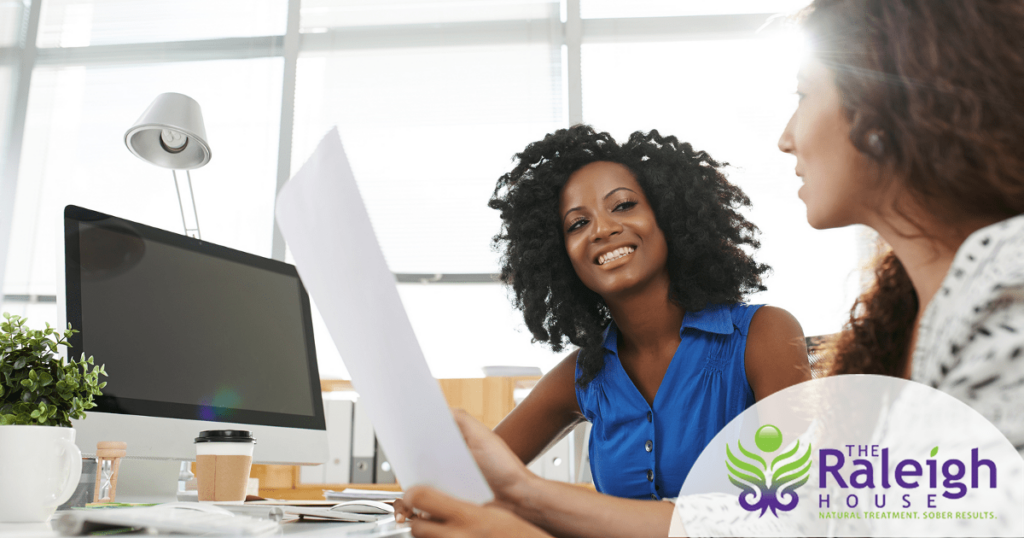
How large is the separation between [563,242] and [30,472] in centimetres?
103

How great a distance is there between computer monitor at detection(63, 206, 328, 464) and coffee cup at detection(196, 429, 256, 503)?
12cm

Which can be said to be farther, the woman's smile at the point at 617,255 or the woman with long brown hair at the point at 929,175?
the woman's smile at the point at 617,255

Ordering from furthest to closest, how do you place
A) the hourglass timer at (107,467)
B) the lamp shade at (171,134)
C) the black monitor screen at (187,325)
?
the lamp shade at (171,134) → the black monitor screen at (187,325) → the hourglass timer at (107,467)

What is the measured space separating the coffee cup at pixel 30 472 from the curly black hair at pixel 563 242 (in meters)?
0.85

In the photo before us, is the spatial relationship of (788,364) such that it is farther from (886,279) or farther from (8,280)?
(8,280)

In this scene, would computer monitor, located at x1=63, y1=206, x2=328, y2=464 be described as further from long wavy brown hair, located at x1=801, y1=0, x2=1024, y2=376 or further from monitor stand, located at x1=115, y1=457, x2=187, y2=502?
long wavy brown hair, located at x1=801, y1=0, x2=1024, y2=376

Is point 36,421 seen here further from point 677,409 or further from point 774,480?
point 677,409

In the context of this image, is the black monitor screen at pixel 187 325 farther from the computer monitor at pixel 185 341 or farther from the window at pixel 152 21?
the window at pixel 152 21

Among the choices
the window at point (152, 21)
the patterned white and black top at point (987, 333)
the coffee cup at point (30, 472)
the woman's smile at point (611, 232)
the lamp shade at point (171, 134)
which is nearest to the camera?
the patterned white and black top at point (987, 333)

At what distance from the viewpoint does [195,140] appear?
166 cm

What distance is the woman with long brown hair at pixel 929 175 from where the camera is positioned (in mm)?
426

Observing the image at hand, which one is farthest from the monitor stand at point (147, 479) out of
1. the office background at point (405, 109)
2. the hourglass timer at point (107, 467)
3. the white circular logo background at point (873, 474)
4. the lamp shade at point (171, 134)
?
the office background at point (405, 109)

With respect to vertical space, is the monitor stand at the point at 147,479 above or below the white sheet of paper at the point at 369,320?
below

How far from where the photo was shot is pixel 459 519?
1.71ft
